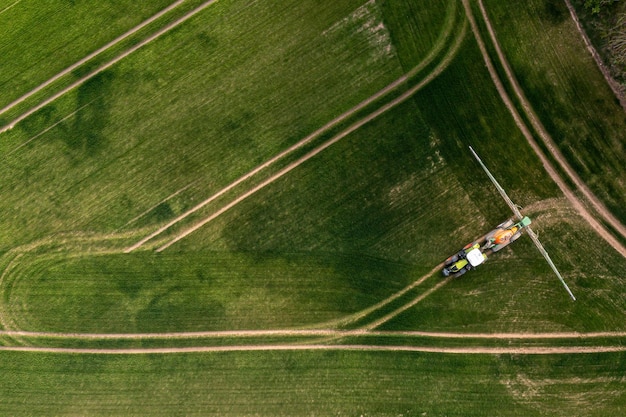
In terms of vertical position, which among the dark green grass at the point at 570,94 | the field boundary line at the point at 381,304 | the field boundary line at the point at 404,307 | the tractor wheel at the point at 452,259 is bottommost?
the field boundary line at the point at 404,307

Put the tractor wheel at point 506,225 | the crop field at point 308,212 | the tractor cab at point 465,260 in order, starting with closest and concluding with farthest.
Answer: the tractor cab at point 465,260
the tractor wheel at point 506,225
the crop field at point 308,212

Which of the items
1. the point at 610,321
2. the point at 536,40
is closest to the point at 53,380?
the point at 610,321

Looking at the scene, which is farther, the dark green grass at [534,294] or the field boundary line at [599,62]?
the field boundary line at [599,62]

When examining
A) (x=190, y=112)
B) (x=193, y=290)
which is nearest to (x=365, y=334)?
(x=193, y=290)

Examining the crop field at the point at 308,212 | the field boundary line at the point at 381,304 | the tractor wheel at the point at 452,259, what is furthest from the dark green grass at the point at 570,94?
the field boundary line at the point at 381,304

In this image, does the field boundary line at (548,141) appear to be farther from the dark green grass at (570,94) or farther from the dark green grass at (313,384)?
the dark green grass at (313,384)

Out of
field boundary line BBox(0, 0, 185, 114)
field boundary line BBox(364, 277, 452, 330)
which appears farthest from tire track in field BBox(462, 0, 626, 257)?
field boundary line BBox(0, 0, 185, 114)

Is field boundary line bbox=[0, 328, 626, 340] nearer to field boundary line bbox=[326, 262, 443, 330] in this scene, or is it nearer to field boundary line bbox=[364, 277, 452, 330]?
field boundary line bbox=[364, 277, 452, 330]
